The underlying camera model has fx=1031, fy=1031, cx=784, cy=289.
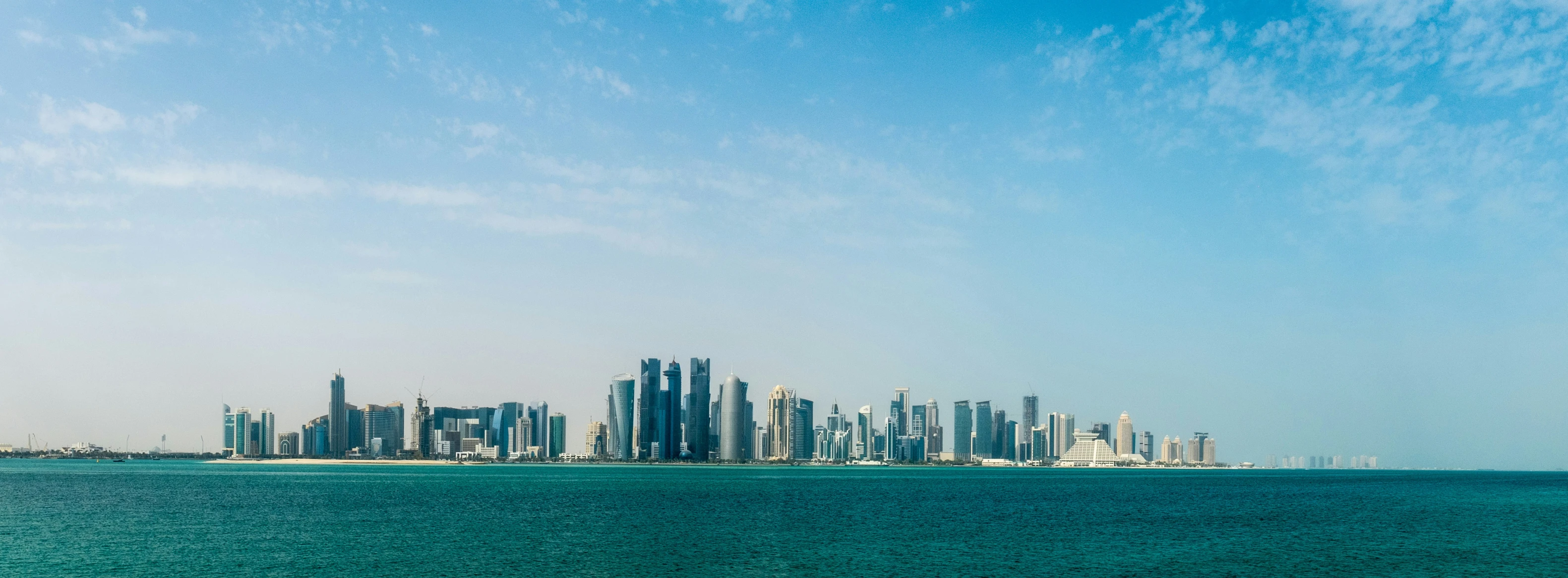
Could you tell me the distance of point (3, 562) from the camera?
58188 mm

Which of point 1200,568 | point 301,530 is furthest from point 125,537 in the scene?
point 1200,568

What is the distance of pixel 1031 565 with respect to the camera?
61.9 m

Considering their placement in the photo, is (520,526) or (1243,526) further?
(1243,526)

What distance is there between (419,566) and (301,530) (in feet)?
82.8

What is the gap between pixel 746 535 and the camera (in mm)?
78688

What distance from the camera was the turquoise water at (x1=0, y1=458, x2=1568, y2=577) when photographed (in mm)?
59688

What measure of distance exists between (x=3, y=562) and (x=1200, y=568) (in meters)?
69.2

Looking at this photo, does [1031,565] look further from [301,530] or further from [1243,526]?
[301,530]

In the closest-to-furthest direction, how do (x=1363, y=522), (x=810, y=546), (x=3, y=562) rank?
(x=3, y=562), (x=810, y=546), (x=1363, y=522)

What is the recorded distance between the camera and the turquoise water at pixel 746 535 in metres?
59.7

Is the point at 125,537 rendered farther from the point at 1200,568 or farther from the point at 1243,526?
the point at 1243,526

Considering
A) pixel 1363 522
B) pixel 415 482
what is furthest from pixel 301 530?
pixel 415 482

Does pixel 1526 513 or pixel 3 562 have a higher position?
pixel 3 562

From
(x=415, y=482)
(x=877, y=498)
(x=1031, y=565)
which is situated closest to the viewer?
(x=1031, y=565)
